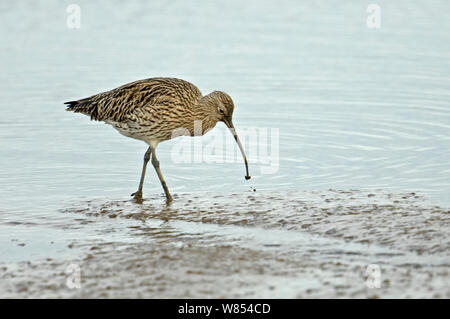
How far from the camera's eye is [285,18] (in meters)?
18.5

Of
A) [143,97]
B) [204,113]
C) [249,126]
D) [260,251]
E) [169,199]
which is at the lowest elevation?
[260,251]

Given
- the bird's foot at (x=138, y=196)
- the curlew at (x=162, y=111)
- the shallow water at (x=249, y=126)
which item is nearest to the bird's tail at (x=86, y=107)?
the curlew at (x=162, y=111)

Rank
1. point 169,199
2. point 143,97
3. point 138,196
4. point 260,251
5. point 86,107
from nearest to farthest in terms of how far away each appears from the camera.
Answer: point 260,251, point 169,199, point 138,196, point 143,97, point 86,107

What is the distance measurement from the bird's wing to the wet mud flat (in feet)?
3.76

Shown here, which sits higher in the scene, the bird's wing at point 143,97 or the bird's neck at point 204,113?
the bird's wing at point 143,97

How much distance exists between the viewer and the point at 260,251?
290 inches

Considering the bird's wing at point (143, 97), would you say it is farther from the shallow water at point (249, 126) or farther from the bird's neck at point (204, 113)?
the shallow water at point (249, 126)

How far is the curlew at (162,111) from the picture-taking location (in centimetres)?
969

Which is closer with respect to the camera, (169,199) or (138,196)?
(169,199)

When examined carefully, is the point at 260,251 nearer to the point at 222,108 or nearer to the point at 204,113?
the point at 222,108

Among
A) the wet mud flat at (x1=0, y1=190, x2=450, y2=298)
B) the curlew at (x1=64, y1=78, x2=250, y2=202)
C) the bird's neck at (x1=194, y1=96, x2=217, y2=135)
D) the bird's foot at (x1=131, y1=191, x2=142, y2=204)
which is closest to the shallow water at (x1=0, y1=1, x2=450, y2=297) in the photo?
the wet mud flat at (x1=0, y1=190, x2=450, y2=298)

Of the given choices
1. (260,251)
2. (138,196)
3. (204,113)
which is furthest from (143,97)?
(260,251)

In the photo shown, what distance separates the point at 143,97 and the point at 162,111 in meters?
0.33

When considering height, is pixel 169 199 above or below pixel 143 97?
below
